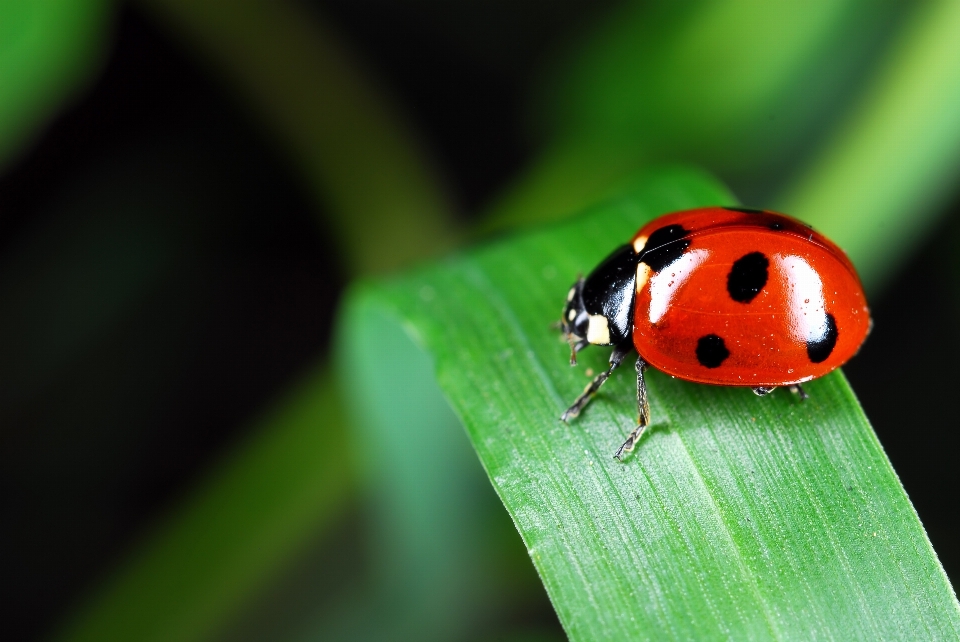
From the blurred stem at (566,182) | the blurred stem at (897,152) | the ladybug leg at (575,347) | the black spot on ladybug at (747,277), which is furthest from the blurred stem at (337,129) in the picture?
the black spot on ladybug at (747,277)

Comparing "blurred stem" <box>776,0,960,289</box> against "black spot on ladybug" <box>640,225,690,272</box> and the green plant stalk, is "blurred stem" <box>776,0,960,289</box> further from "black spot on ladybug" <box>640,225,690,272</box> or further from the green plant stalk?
the green plant stalk

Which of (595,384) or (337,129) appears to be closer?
(595,384)

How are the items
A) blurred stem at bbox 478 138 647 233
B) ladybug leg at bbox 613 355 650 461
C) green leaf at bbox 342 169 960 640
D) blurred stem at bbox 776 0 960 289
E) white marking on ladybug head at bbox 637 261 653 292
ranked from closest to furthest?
green leaf at bbox 342 169 960 640, ladybug leg at bbox 613 355 650 461, white marking on ladybug head at bbox 637 261 653 292, blurred stem at bbox 776 0 960 289, blurred stem at bbox 478 138 647 233

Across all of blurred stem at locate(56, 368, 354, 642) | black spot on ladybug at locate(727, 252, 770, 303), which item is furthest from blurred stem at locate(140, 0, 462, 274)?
black spot on ladybug at locate(727, 252, 770, 303)

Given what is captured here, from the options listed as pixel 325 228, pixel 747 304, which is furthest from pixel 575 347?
pixel 325 228

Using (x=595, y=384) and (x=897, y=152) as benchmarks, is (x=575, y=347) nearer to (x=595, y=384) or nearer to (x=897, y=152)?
(x=595, y=384)

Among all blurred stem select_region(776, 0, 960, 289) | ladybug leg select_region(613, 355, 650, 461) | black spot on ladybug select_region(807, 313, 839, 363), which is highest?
ladybug leg select_region(613, 355, 650, 461)
